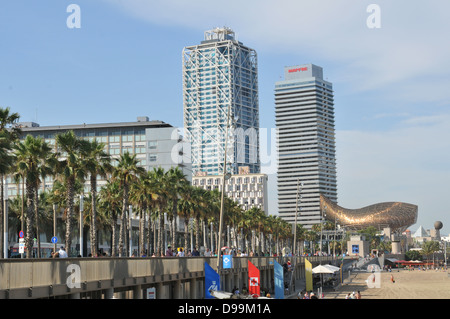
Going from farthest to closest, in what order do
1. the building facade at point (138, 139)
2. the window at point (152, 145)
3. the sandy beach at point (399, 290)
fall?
1. the window at point (152, 145)
2. the building facade at point (138, 139)
3. the sandy beach at point (399, 290)

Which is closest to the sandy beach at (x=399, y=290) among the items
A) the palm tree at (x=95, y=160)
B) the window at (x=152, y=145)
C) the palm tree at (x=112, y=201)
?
the palm tree at (x=95, y=160)

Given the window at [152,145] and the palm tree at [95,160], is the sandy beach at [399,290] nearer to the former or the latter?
the palm tree at [95,160]

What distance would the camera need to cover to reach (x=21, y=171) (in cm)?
4638

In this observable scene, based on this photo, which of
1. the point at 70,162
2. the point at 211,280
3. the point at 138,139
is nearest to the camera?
the point at 211,280

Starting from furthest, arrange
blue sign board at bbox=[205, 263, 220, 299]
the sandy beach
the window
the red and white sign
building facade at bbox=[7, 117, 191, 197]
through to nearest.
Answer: the window, building facade at bbox=[7, 117, 191, 197], the sandy beach, the red and white sign, blue sign board at bbox=[205, 263, 220, 299]

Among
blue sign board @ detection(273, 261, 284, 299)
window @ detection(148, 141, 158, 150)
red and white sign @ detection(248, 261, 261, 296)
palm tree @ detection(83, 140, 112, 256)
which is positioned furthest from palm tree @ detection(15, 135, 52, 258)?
window @ detection(148, 141, 158, 150)

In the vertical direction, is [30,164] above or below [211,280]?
above

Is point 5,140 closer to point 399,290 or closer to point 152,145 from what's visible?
point 399,290

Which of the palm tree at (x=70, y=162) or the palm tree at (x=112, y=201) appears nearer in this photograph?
the palm tree at (x=70, y=162)

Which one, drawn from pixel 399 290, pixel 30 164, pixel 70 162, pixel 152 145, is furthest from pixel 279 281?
pixel 152 145

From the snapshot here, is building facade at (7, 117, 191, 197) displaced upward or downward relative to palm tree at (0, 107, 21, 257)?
upward

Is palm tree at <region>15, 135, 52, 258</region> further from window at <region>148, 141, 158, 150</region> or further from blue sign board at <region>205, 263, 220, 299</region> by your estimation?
window at <region>148, 141, 158, 150</region>
